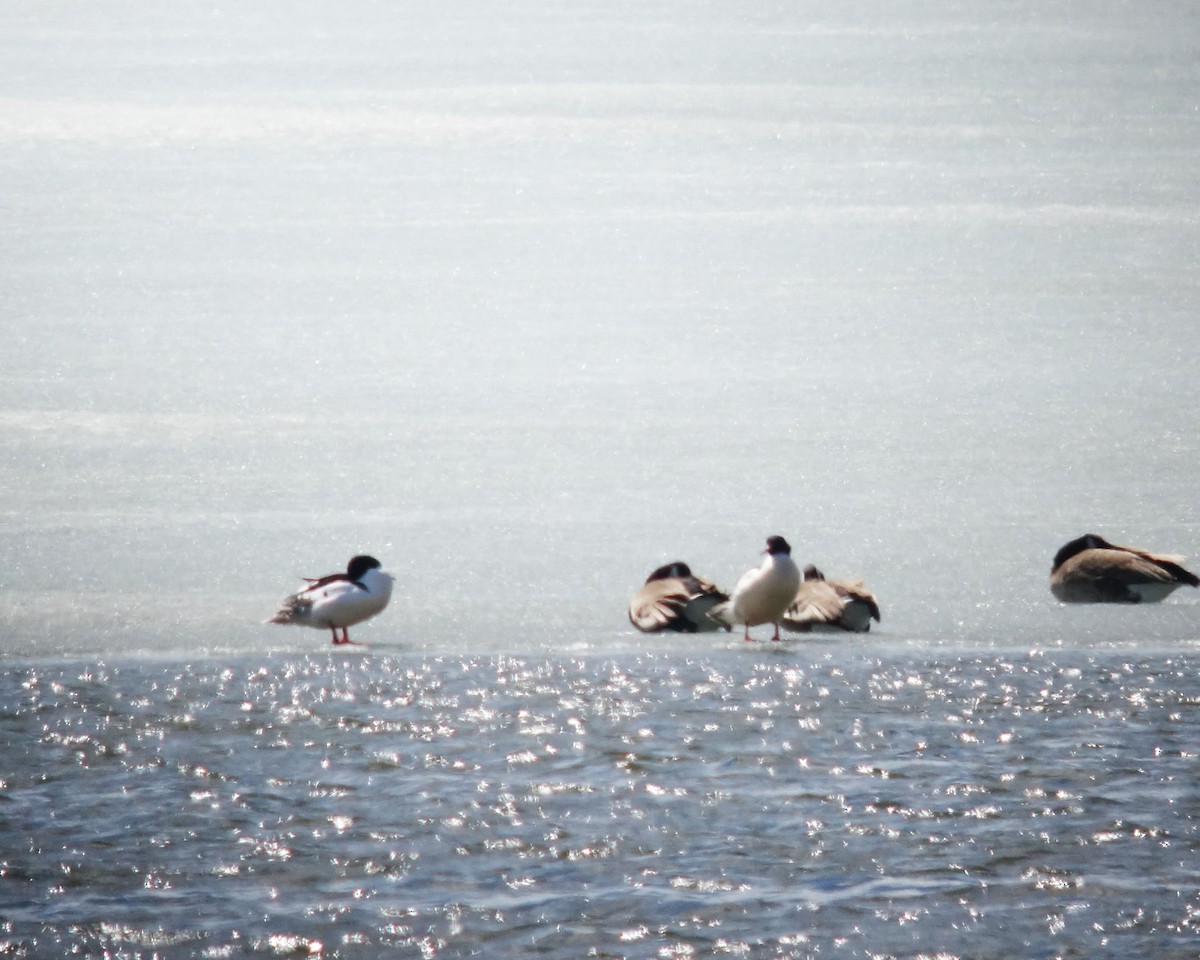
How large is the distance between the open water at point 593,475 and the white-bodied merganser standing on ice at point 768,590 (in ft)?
0.76

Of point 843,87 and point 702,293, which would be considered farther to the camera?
point 843,87

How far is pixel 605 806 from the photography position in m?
4.88

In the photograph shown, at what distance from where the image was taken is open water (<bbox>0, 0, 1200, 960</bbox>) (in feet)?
14.1

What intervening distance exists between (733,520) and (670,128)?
16.1 metres

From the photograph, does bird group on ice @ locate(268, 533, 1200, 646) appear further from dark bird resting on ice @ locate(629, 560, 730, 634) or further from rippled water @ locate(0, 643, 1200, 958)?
rippled water @ locate(0, 643, 1200, 958)

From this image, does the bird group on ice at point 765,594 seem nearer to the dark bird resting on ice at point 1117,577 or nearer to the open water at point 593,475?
the dark bird resting on ice at point 1117,577

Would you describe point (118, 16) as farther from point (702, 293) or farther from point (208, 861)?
point (208, 861)

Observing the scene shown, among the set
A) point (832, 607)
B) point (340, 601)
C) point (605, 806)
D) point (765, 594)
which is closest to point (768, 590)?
point (765, 594)

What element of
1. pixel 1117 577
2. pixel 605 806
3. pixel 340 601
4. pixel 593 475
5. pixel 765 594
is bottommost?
pixel 605 806

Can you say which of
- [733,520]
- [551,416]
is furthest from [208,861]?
[551,416]

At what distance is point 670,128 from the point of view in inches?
979

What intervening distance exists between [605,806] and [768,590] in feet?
9.04

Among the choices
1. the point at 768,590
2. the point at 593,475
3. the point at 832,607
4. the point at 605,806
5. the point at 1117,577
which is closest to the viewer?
the point at 605,806

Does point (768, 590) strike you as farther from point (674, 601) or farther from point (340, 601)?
point (340, 601)
